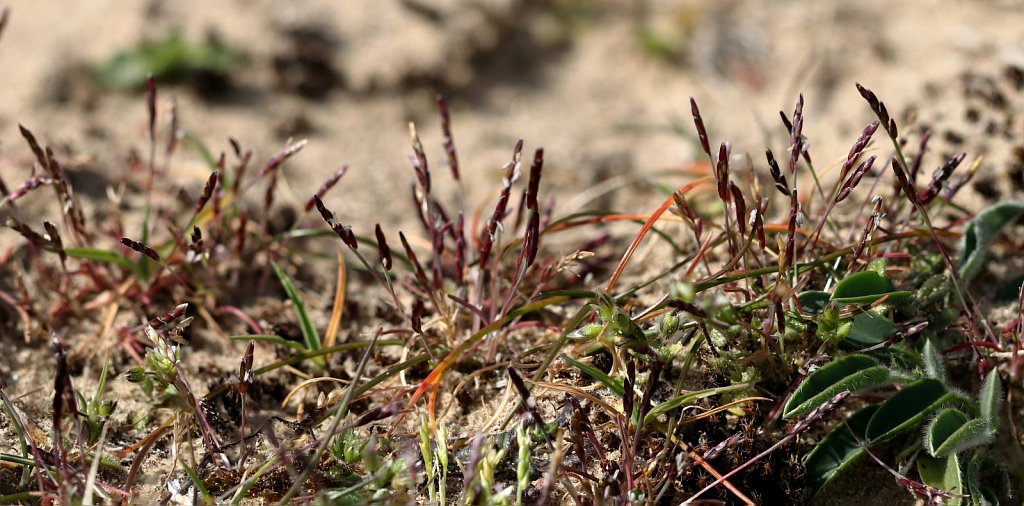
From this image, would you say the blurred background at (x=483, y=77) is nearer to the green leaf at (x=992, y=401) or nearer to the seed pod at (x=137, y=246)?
the seed pod at (x=137, y=246)

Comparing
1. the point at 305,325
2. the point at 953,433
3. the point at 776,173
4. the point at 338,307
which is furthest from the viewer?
the point at 338,307

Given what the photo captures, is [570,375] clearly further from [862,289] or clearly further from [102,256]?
[102,256]

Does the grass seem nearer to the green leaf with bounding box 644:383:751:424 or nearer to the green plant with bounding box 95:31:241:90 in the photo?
the green leaf with bounding box 644:383:751:424

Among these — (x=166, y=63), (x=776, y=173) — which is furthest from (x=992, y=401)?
(x=166, y=63)

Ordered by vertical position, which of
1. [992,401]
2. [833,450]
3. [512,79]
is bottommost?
[833,450]

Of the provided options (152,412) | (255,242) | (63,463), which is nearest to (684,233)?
(255,242)

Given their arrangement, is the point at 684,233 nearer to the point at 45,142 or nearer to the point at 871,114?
the point at 871,114

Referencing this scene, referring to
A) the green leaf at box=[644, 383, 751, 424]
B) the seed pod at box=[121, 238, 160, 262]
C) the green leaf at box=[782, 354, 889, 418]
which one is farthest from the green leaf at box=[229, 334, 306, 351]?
the green leaf at box=[782, 354, 889, 418]
